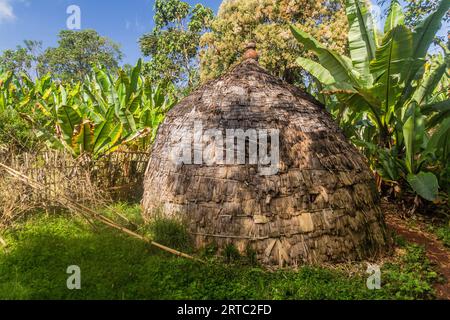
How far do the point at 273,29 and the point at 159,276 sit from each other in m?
12.2

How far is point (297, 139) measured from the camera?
13.0ft

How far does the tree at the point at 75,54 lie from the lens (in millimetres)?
35250

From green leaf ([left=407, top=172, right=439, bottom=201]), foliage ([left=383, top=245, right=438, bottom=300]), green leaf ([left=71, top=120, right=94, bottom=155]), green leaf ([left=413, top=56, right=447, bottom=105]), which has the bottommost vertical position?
foliage ([left=383, top=245, right=438, bottom=300])

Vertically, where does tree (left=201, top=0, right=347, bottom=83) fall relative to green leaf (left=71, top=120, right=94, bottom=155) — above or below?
above

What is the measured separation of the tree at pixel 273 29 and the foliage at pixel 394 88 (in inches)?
319

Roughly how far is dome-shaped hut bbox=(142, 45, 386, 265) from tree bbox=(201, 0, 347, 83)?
9.50m

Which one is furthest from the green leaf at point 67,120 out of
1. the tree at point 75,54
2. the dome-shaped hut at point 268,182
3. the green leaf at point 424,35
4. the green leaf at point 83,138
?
the tree at point 75,54

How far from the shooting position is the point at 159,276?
3.39 m

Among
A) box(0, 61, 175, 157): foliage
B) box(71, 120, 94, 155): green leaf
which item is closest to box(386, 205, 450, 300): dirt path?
box(0, 61, 175, 157): foliage

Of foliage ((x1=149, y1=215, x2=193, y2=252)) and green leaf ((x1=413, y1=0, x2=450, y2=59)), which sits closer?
foliage ((x1=149, y1=215, x2=193, y2=252))

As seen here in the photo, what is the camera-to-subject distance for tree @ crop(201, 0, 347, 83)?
13375 mm

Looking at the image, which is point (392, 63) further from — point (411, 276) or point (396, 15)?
point (411, 276)

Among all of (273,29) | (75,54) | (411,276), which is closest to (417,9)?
(273,29)

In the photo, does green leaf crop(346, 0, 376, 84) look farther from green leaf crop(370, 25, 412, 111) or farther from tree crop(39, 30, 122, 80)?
tree crop(39, 30, 122, 80)
